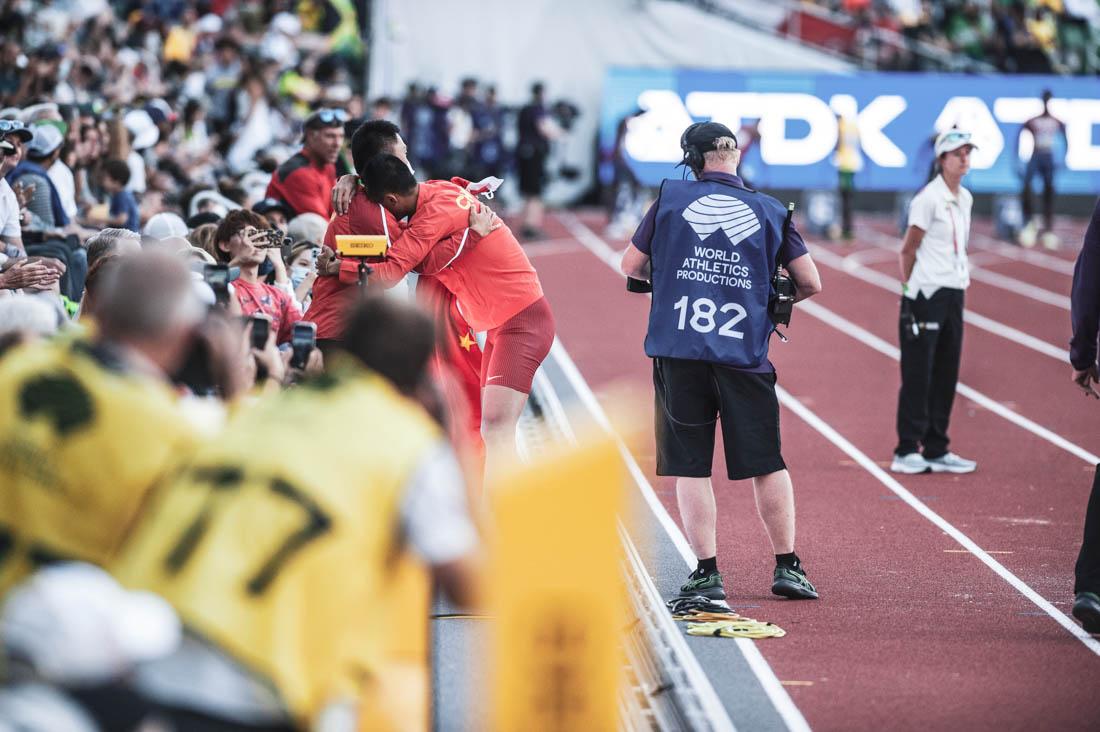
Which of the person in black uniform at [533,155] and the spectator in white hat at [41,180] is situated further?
the person in black uniform at [533,155]

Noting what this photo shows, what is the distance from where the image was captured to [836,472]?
34.3 feet

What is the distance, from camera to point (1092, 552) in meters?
6.63

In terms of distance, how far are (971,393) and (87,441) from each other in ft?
37.3

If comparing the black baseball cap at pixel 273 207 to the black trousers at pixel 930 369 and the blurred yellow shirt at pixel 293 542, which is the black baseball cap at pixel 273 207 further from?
the blurred yellow shirt at pixel 293 542

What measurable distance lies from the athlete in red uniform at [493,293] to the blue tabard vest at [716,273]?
855 mm

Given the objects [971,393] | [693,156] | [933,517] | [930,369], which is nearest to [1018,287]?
[971,393]

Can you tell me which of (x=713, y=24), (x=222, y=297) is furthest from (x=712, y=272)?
(x=713, y=24)

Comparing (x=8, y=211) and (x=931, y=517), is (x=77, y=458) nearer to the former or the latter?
(x=8, y=211)

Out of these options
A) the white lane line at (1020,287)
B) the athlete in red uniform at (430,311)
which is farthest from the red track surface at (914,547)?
the white lane line at (1020,287)

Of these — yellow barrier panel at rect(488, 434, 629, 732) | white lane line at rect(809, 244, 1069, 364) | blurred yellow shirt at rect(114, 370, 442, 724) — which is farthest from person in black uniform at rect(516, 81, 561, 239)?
blurred yellow shirt at rect(114, 370, 442, 724)

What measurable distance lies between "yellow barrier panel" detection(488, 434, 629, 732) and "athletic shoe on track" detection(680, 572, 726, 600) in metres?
3.25

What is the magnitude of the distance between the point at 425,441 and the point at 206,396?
2.00 metres

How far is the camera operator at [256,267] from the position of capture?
7.35m

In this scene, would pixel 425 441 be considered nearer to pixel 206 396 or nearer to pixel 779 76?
pixel 206 396
